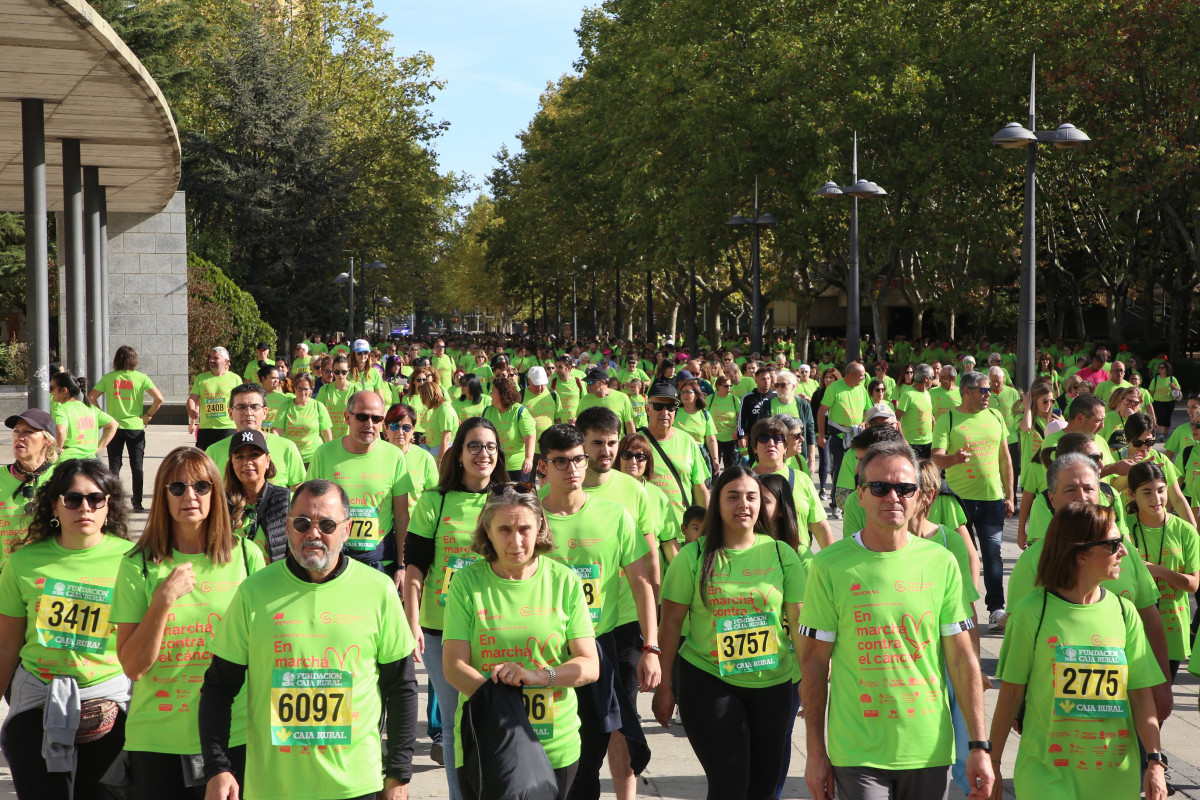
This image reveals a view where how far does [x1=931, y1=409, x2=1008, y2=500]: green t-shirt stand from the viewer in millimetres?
9883

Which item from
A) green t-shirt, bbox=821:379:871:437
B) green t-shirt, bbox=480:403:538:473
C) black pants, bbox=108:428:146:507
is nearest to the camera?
green t-shirt, bbox=480:403:538:473

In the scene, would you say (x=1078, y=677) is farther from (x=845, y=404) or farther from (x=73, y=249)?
(x=73, y=249)

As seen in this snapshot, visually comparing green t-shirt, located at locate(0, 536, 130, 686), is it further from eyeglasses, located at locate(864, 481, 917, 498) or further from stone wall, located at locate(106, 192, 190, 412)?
stone wall, located at locate(106, 192, 190, 412)

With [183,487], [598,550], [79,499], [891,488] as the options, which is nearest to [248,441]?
[79,499]

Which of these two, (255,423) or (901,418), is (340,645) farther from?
(901,418)

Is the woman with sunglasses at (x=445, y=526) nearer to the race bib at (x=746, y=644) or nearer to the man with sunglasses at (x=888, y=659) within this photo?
the race bib at (x=746, y=644)

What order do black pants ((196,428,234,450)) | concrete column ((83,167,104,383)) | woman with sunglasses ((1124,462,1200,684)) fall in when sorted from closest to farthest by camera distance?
1. woman with sunglasses ((1124,462,1200,684))
2. black pants ((196,428,234,450))
3. concrete column ((83,167,104,383))

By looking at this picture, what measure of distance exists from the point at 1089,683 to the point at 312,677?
242 centimetres

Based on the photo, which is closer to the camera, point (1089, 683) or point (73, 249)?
point (1089, 683)

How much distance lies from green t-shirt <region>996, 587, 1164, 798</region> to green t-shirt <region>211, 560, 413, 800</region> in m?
2.05

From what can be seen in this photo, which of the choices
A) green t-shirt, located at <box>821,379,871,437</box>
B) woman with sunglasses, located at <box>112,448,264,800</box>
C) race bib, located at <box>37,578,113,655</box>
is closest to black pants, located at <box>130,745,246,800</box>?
woman with sunglasses, located at <box>112,448,264,800</box>

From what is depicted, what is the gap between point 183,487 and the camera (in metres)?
4.53

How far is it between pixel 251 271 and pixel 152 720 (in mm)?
45874

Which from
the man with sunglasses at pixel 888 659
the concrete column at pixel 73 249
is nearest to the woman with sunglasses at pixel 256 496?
the man with sunglasses at pixel 888 659
